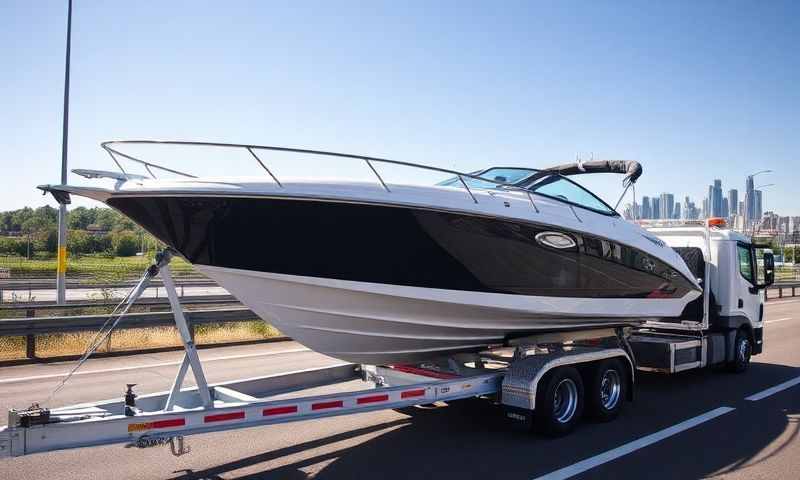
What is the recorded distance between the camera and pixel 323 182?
4.88 m

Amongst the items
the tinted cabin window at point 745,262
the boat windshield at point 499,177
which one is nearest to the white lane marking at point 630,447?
the boat windshield at point 499,177

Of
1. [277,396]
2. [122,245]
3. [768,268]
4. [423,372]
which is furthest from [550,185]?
[122,245]

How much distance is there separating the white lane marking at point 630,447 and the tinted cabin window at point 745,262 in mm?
3090

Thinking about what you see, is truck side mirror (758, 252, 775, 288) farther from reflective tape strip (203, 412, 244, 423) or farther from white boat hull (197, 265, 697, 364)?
reflective tape strip (203, 412, 244, 423)

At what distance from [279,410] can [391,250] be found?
5.04ft

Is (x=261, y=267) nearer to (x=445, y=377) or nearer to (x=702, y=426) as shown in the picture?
(x=445, y=377)

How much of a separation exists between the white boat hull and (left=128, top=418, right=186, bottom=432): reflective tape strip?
1181mm

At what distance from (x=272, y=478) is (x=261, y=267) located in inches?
62.4

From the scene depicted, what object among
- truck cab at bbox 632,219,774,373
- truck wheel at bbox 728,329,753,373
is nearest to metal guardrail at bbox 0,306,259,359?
truck cab at bbox 632,219,774,373

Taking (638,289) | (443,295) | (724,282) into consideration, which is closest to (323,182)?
(443,295)

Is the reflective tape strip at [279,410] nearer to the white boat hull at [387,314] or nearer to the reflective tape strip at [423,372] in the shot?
the white boat hull at [387,314]

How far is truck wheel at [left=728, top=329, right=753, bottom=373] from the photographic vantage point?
355 inches

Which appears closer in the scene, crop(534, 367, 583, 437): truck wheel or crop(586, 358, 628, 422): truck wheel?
crop(534, 367, 583, 437): truck wheel

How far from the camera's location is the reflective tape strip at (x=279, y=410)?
4.56 meters
